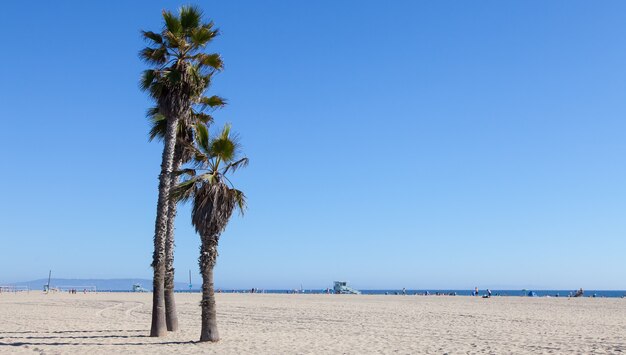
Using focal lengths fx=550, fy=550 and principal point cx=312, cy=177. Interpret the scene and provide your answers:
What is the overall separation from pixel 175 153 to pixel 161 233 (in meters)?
3.55

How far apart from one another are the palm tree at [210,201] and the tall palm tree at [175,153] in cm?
196

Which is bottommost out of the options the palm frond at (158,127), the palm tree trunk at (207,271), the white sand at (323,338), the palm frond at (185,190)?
the white sand at (323,338)

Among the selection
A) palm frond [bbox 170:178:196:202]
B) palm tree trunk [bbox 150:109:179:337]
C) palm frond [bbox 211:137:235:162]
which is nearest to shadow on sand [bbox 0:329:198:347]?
palm tree trunk [bbox 150:109:179:337]

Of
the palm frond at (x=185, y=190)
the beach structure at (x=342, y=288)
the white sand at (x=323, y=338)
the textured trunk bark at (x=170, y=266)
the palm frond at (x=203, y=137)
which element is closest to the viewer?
the white sand at (x=323, y=338)

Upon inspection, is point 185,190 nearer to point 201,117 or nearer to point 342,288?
point 201,117

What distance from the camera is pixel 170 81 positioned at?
56.2 ft

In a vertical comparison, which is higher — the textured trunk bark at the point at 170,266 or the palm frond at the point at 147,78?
the palm frond at the point at 147,78

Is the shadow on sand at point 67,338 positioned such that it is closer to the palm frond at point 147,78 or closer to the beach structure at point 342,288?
the palm frond at point 147,78

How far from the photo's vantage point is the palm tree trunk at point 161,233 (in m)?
16.9

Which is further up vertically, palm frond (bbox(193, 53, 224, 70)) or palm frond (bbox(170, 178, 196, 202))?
palm frond (bbox(193, 53, 224, 70))

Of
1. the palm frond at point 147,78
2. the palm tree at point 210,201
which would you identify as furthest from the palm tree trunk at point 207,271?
the palm frond at point 147,78

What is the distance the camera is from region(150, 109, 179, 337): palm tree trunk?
16906 millimetres

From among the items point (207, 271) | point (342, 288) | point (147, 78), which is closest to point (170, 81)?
point (147, 78)

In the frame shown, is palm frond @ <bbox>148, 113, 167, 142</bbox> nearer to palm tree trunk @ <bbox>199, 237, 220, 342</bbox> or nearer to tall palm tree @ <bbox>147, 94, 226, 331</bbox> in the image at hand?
tall palm tree @ <bbox>147, 94, 226, 331</bbox>
